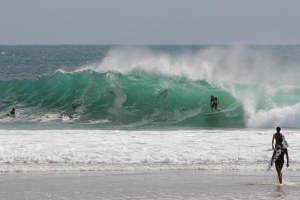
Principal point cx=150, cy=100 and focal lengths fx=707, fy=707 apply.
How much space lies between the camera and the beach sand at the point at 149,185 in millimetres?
12414

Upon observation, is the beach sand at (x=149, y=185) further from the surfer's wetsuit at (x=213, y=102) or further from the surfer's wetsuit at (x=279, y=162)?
the surfer's wetsuit at (x=213, y=102)

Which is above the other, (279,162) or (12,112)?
(12,112)

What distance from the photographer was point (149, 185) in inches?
525

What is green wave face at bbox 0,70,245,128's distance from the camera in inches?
1079

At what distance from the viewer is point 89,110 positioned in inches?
1157

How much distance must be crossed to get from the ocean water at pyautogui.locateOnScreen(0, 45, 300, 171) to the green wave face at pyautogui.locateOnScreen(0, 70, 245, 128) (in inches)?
1.7

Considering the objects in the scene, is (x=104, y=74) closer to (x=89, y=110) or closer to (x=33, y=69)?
(x=89, y=110)

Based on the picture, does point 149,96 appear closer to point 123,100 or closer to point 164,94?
point 164,94

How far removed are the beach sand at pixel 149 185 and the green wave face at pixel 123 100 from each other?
11.2m

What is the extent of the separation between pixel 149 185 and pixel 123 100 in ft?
56.5

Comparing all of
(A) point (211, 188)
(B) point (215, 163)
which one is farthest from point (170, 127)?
(A) point (211, 188)

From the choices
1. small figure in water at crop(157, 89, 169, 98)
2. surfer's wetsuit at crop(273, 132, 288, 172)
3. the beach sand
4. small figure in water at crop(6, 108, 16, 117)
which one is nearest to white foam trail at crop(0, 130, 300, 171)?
the beach sand

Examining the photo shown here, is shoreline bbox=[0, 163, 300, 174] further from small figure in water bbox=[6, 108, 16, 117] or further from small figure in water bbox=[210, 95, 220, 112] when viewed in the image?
small figure in water bbox=[6, 108, 16, 117]

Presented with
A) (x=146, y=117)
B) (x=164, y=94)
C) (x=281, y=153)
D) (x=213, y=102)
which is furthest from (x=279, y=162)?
(x=164, y=94)
